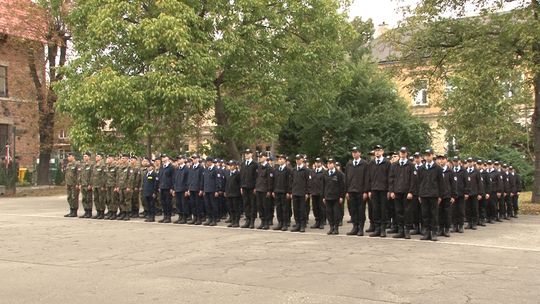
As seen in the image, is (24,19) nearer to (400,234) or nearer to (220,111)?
(220,111)

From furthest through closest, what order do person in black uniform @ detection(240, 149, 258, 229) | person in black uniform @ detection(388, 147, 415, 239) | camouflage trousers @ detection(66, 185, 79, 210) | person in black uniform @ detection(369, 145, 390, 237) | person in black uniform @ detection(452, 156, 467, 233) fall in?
camouflage trousers @ detection(66, 185, 79, 210) → person in black uniform @ detection(240, 149, 258, 229) → person in black uniform @ detection(452, 156, 467, 233) → person in black uniform @ detection(369, 145, 390, 237) → person in black uniform @ detection(388, 147, 415, 239)

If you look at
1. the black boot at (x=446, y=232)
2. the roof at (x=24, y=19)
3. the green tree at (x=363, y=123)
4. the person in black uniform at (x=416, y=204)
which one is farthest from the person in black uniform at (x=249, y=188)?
the roof at (x=24, y=19)

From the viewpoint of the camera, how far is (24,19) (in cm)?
2975

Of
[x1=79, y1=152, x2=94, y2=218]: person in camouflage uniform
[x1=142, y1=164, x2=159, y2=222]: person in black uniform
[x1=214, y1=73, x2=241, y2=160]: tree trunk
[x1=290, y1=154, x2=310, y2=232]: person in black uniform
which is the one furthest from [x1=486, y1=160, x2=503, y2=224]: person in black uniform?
[x1=79, y1=152, x2=94, y2=218]: person in camouflage uniform

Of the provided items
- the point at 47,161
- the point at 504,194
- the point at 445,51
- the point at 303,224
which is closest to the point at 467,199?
the point at 504,194

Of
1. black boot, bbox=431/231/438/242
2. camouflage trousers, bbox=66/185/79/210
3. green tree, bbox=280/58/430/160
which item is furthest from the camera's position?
green tree, bbox=280/58/430/160

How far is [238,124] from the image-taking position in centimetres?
2189

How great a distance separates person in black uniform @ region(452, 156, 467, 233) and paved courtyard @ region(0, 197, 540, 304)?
38cm

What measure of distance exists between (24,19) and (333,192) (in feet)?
72.1

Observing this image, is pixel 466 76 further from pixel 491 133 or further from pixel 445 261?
pixel 445 261

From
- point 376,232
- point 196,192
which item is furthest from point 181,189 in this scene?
point 376,232

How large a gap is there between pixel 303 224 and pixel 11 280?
762 centimetres

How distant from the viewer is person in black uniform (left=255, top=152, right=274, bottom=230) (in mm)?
14898

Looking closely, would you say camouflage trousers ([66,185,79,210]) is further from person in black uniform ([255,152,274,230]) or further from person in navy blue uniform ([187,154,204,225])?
person in black uniform ([255,152,274,230])
